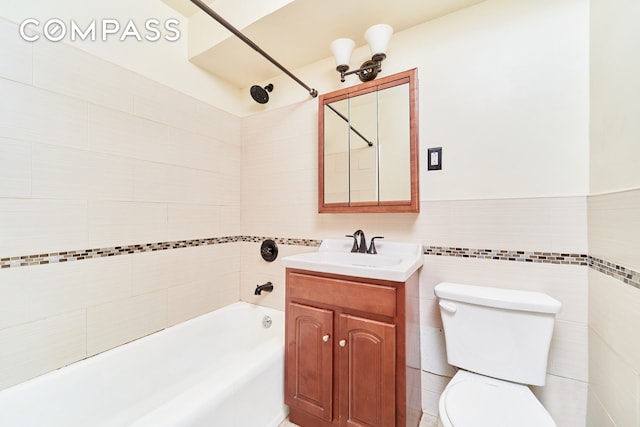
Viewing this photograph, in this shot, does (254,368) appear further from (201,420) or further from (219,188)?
(219,188)

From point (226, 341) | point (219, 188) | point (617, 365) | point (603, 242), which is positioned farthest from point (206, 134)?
point (617, 365)

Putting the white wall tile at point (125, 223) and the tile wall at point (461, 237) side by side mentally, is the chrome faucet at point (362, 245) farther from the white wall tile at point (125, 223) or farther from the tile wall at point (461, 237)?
the white wall tile at point (125, 223)

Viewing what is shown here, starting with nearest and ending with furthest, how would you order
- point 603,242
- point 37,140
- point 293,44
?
point 603,242 < point 37,140 < point 293,44

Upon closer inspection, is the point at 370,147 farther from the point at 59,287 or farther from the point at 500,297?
the point at 59,287

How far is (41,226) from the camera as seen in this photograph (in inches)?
47.6

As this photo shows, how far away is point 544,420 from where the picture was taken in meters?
0.91

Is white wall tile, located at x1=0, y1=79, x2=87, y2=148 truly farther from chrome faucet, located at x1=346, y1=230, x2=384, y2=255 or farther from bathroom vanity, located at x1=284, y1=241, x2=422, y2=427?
chrome faucet, located at x1=346, y1=230, x2=384, y2=255

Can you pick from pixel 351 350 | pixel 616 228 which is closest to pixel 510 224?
pixel 616 228

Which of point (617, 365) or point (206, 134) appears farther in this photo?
point (206, 134)

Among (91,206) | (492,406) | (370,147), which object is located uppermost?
(370,147)

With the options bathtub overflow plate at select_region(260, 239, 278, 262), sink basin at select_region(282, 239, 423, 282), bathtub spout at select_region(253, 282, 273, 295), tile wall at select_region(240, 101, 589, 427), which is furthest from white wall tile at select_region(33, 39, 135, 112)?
bathtub spout at select_region(253, 282, 273, 295)

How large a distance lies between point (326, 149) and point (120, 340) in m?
1.69

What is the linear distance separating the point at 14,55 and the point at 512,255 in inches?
97.6

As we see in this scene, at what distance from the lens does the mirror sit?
152 centimetres
